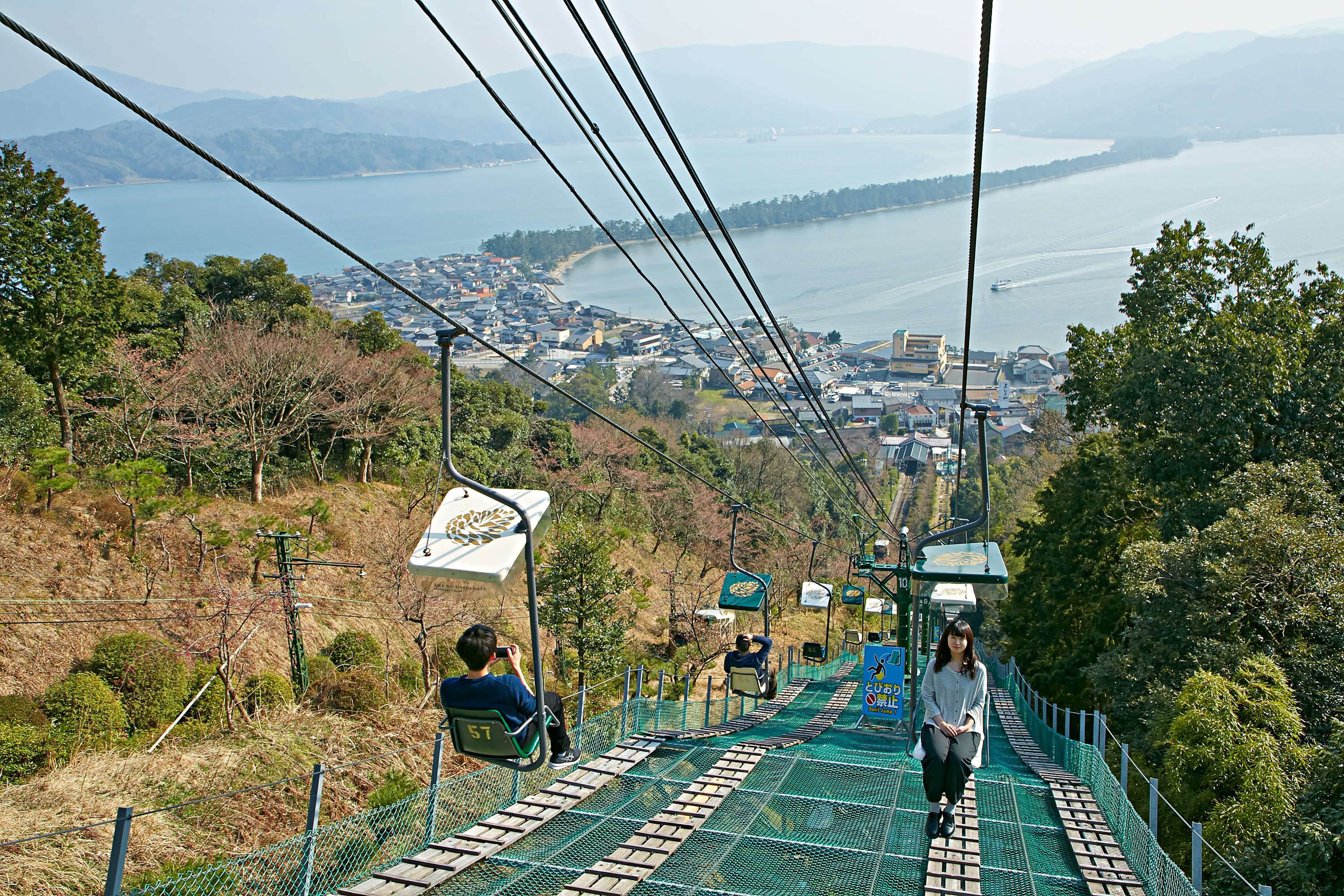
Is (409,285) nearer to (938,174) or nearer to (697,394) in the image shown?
(697,394)

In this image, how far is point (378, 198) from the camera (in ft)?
387

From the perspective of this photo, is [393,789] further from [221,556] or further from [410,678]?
[221,556]

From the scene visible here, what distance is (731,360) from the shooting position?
68.4m

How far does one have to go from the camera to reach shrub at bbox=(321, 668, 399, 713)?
10.6 meters

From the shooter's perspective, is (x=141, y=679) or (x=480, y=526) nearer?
(x=480, y=526)

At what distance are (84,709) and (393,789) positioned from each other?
149 inches

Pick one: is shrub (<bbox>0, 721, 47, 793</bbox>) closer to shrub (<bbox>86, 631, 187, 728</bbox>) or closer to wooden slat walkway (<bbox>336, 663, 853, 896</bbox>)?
shrub (<bbox>86, 631, 187, 728</bbox>)

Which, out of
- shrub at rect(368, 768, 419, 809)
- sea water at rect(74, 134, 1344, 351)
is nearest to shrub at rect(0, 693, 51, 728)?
shrub at rect(368, 768, 419, 809)

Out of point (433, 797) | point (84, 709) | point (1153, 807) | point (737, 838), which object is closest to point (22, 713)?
point (84, 709)

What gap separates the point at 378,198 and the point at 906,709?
120 metres

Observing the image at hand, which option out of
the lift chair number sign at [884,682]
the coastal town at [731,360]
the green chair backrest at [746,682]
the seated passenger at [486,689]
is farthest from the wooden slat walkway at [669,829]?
the coastal town at [731,360]

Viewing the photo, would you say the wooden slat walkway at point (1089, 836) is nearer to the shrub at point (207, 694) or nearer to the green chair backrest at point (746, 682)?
the green chair backrest at point (746, 682)

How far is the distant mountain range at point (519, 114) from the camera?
6525 cm

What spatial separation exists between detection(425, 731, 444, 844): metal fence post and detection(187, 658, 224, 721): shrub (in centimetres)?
506
